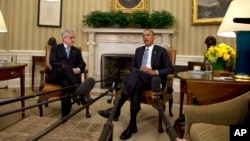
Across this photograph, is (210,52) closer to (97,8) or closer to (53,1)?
(97,8)

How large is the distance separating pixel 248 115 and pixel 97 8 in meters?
4.61

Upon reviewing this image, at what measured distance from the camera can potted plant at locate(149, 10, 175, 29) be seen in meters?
A: 5.07

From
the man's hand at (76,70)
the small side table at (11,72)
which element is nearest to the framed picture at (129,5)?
the man's hand at (76,70)

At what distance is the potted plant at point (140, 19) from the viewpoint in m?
5.12

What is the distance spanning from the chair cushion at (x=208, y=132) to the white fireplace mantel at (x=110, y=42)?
12.4ft

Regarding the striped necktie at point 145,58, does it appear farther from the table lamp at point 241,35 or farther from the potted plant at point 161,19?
the potted plant at point 161,19

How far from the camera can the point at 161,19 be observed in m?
5.07

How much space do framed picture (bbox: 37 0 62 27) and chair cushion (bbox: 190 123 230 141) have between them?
4.72m

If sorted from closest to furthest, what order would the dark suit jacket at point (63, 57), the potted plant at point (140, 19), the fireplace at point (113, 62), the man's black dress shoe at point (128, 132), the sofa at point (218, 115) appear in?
the sofa at point (218, 115)
the man's black dress shoe at point (128, 132)
the dark suit jacket at point (63, 57)
the potted plant at point (140, 19)
the fireplace at point (113, 62)

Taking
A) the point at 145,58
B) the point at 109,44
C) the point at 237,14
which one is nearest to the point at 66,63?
the point at 145,58

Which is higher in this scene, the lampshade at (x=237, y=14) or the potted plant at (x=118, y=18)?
the potted plant at (x=118, y=18)

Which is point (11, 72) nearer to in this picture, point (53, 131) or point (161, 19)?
point (53, 131)

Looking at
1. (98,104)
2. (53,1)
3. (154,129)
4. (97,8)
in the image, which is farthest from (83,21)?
(154,129)

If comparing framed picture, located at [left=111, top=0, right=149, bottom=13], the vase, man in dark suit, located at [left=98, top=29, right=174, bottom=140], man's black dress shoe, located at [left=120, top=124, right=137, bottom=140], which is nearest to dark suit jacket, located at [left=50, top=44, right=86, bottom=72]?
man in dark suit, located at [left=98, top=29, right=174, bottom=140]
